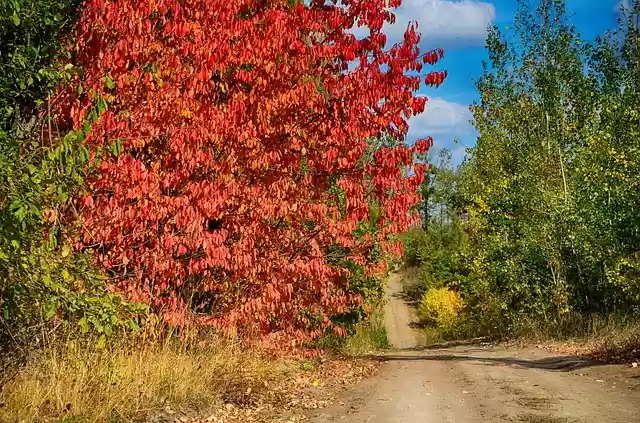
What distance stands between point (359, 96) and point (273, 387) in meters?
4.91

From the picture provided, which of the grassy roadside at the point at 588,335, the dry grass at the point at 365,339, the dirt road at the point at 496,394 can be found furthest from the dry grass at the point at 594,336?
the dry grass at the point at 365,339

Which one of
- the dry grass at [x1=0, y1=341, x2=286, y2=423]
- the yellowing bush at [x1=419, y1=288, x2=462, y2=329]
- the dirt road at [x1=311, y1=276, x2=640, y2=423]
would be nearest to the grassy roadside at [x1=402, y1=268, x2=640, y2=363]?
the dirt road at [x1=311, y1=276, x2=640, y2=423]

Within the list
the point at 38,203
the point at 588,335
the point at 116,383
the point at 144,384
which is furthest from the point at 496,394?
the point at 588,335

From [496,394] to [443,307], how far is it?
39017mm

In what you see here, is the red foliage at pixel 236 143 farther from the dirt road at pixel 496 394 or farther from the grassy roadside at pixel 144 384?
the dirt road at pixel 496 394

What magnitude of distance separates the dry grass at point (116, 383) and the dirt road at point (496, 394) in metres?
1.61

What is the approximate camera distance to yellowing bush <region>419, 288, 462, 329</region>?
47.0 m

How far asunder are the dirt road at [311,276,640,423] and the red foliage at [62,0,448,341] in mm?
2044

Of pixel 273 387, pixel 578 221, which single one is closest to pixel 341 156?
pixel 273 387

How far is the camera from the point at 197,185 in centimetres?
878

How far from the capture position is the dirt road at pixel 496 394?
28.1ft

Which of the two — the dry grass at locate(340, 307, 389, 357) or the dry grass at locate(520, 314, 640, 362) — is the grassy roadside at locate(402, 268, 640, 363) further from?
the dry grass at locate(340, 307, 389, 357)

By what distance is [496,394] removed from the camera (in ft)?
34.3

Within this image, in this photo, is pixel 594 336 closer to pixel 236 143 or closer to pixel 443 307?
pixel 236 143
